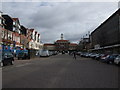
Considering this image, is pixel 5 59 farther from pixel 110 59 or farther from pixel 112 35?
pixel 112 35

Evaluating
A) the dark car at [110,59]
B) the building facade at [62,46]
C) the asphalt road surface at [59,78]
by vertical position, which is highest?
the building facade at [62,46]

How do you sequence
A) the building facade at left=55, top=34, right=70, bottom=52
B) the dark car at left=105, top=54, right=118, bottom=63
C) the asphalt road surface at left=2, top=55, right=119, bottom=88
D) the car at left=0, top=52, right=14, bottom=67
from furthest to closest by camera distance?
the building facade at left=55, top=34, right=70, bottom=52, the dark car at left=105, top=54, right=118, bottom=63, the car at left=0, top=52, right=14, bottom=67, the asphalt road surface at left=2, top=55, right=119, bottom=88

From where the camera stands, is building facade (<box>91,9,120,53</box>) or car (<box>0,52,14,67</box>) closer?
car (<box>0,52,14,67</box>)

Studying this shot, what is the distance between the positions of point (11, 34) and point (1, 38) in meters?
11.7

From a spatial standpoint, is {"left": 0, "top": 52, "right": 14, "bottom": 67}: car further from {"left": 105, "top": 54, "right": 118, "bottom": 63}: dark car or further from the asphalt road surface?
{"left": 105, "top": 54, "right": 118, "bottom": 63}: dark car

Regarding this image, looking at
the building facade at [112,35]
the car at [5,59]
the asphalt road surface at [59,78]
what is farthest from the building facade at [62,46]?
the asphalt road surface at [59,78]

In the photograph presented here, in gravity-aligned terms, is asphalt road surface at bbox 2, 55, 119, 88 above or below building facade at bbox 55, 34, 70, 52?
below

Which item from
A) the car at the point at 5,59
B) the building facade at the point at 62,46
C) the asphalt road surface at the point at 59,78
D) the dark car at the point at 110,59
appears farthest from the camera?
the building facade at the point at 62,46

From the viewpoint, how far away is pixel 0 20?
5044 centimetres

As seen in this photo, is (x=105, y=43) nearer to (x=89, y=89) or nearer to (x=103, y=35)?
(x=103, y=35)

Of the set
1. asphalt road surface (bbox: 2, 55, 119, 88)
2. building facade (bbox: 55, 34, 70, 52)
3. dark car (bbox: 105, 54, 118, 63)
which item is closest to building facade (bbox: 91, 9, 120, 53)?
A: dark car (bbox: 105, 54, 118, 63)

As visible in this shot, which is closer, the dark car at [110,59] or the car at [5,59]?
the car at [5,59]

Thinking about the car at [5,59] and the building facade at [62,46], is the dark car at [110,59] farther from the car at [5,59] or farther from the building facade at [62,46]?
the building facade at [62,46]

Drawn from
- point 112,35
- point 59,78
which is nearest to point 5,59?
point 59,78
